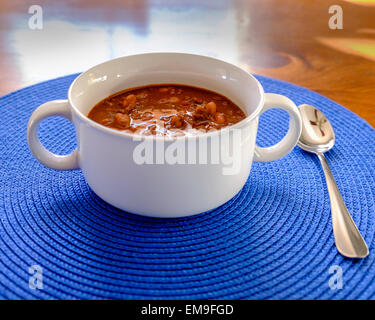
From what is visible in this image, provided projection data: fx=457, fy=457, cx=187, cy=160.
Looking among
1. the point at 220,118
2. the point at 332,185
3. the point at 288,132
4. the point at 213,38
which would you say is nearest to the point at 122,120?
the point at 220,118

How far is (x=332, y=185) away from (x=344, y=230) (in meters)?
0.14

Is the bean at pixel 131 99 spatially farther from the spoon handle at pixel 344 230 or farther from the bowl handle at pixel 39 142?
the spoon handle at pixel 344 230

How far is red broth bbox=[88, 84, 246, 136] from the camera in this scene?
3.02ft

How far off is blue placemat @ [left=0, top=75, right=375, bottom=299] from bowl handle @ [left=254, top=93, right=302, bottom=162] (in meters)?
0.06

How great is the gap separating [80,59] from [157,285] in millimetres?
1112

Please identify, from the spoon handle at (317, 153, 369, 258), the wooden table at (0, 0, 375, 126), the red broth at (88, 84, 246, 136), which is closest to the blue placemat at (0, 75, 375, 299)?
the spoon handle at (317, 153, 369, 258)

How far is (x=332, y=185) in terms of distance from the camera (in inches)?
37.9

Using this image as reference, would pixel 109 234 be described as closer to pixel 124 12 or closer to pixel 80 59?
pixel 80 59

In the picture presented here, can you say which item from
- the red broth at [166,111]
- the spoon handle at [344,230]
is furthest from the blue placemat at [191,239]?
the red broth at [166,111]

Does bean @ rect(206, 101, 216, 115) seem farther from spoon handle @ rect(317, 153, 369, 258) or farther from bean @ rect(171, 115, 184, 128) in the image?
spoon handle @ rect(317, 153, 369, 258)

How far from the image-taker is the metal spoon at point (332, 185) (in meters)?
0.81

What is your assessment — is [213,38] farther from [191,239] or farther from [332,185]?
[191,239]

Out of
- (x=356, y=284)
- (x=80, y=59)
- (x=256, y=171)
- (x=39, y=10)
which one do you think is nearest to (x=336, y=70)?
(x=256, y=171)

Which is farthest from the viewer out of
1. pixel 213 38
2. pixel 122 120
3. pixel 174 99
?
pixel 213 38
